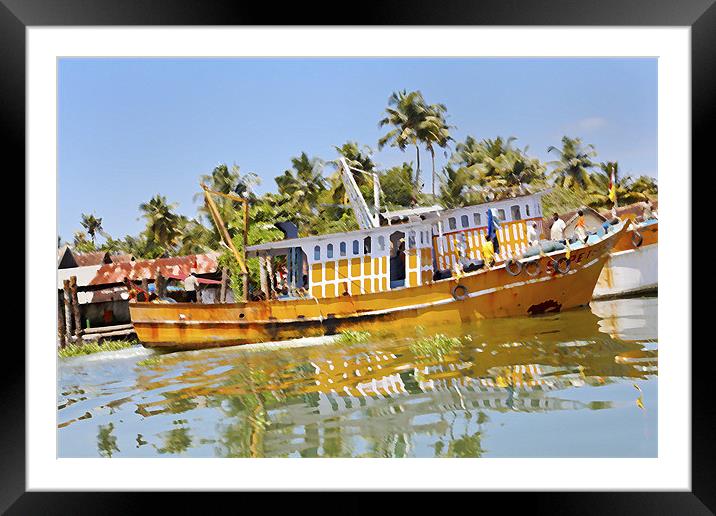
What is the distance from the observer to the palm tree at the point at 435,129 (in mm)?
4426

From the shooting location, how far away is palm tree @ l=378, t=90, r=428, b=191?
172 inches

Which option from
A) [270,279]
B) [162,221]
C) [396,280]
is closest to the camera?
[162,221]

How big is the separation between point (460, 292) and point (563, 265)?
2.50ft

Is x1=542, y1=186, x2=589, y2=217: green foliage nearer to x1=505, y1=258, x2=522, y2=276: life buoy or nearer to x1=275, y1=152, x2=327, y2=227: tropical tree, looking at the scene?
x1=505, y1=258, x2=522, y2=276: life buoy

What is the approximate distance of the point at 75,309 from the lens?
457 cm

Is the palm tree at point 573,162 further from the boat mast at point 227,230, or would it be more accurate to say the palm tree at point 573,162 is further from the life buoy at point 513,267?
the boat mast at point 227,230

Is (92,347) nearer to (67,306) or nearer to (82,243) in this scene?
(67,306)

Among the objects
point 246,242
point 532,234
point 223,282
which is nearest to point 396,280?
point 532,234
